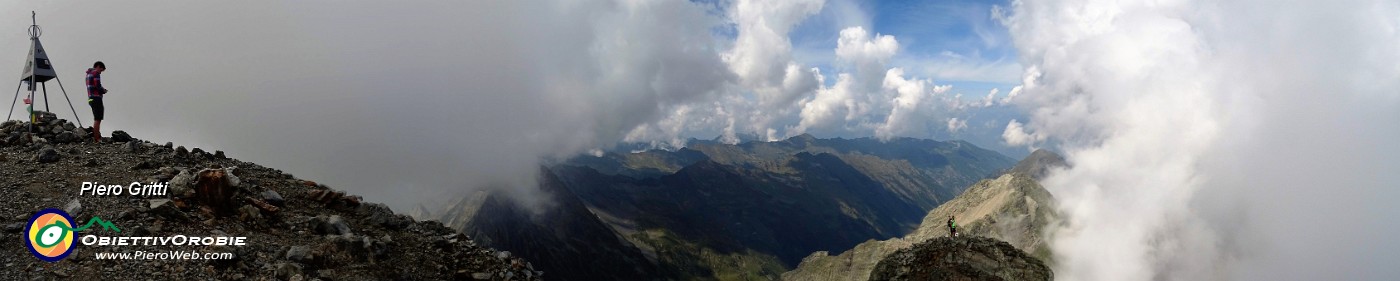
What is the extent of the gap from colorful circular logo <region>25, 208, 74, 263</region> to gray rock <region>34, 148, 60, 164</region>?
5.54m

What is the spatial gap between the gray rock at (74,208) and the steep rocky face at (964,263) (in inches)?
1374

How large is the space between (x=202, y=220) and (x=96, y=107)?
13.5m

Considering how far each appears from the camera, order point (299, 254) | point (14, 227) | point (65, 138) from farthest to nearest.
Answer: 1. point (65, 138)
2. point (299, 254)
3. point (14, 227)

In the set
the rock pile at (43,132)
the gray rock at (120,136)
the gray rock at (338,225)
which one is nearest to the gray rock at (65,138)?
the rock pile at (43,132)

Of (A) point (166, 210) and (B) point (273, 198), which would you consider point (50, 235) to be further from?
(B) point (273, 198)

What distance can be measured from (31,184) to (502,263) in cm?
1441

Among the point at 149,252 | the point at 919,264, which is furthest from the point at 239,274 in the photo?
the point at 919,264

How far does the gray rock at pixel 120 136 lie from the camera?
22469 mm

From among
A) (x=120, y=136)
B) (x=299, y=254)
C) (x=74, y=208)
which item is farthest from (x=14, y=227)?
(x=120, y=136)

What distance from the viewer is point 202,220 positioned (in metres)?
16.0

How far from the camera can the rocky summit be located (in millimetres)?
13828

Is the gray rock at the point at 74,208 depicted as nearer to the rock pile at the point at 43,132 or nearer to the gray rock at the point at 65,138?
the rock pile at the point at 43,132

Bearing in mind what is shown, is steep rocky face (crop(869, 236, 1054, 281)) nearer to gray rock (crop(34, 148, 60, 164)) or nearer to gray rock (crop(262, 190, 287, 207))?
gray rock (crop(262, 190, 287, 207))

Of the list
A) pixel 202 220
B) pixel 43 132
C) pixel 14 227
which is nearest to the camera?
pixel 14 227
